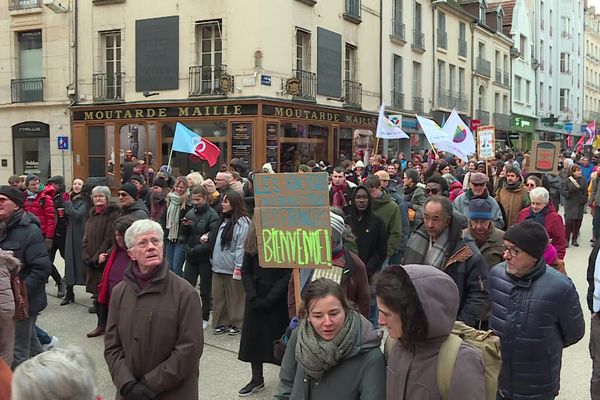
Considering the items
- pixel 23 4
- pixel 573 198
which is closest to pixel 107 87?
pixel 23 4

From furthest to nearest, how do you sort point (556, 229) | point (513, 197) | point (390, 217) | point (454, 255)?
point (513, 197)
point (390, 217)
point (556, 229)
point (454, 255)

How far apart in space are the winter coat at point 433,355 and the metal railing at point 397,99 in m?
24.0

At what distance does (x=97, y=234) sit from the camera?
7.11 meters

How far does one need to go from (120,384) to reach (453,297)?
2080 millimetres

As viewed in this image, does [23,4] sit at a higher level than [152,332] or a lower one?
higher

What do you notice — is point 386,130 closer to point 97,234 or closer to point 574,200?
point 574,200

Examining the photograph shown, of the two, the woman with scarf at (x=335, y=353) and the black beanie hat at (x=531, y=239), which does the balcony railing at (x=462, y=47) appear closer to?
the black beanie hat at (x=531, y=239)

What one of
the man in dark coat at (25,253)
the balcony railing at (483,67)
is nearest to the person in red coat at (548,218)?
the man in dark coat at (25,253)

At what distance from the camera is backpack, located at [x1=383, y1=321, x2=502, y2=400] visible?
2.46 metres

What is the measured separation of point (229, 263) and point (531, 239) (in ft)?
13.3

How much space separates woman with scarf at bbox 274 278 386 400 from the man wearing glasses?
114cm

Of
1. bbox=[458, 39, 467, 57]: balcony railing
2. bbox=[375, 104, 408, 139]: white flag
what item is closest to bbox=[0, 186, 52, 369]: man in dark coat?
bbox=[375, 104, 408, 139]: white flag

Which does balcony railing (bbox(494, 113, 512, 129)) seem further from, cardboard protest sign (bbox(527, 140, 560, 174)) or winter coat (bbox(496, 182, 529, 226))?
winter coat (bbox(496, 182, 529, 226))

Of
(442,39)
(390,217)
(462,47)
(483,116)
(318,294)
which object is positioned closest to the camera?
(318,294)
